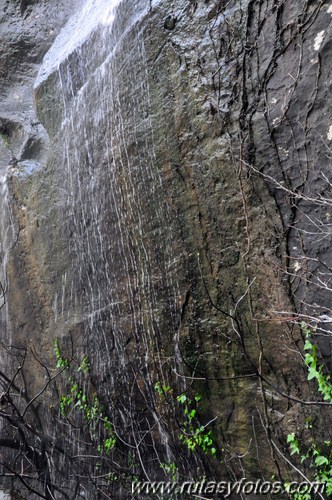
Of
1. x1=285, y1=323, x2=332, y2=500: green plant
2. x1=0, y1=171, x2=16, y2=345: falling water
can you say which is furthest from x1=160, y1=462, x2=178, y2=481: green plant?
x1=0, y1=171, x2=16, y2=345: falling water

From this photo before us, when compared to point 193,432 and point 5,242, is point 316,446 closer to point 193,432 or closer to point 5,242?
point 193,432

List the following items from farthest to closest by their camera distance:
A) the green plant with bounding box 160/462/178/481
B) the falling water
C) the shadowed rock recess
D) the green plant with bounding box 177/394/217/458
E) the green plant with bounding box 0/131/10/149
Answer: the green plant with bounding box 0/131/10/149, the falling water, the green plant with bounding box 160/462/178/481, the green plant with bounding box 177/394/217/458, the shadowed rock recess

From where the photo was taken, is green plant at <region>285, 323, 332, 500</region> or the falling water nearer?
green plant at <region>285, 323, 332, 500</region>

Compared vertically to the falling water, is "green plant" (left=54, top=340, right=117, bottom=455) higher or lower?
lower

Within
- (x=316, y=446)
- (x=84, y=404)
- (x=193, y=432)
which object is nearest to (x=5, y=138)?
(x=84, y=404)

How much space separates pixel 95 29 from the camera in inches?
223

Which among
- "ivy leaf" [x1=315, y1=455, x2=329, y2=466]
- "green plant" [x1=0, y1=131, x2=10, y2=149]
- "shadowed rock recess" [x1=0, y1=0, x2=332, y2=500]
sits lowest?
"ivy leaf" [x1=315, y1=455, x2=329, y2=466]

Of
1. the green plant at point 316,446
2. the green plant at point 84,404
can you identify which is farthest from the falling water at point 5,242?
the green plant at point 316,446

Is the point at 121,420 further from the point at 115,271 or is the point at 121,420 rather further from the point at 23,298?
the point at 23,298

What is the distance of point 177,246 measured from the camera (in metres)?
4.18

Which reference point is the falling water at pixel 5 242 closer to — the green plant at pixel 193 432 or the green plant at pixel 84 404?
the green plant at pixel 84 404

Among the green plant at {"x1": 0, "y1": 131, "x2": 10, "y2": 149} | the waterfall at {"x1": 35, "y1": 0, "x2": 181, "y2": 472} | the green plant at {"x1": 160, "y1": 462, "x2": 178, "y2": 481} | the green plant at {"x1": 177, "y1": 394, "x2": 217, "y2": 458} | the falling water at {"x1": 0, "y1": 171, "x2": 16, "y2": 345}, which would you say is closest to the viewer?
the green plant at {"x1": 177, "y1": 394, "x2": 217, "y2": 458}

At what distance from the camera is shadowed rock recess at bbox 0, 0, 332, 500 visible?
350 centimetres

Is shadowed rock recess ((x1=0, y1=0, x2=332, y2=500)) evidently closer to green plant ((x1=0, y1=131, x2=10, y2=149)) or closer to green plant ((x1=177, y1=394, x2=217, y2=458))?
green plant ((x1=177, y1=394, x2=217, y2=458))
